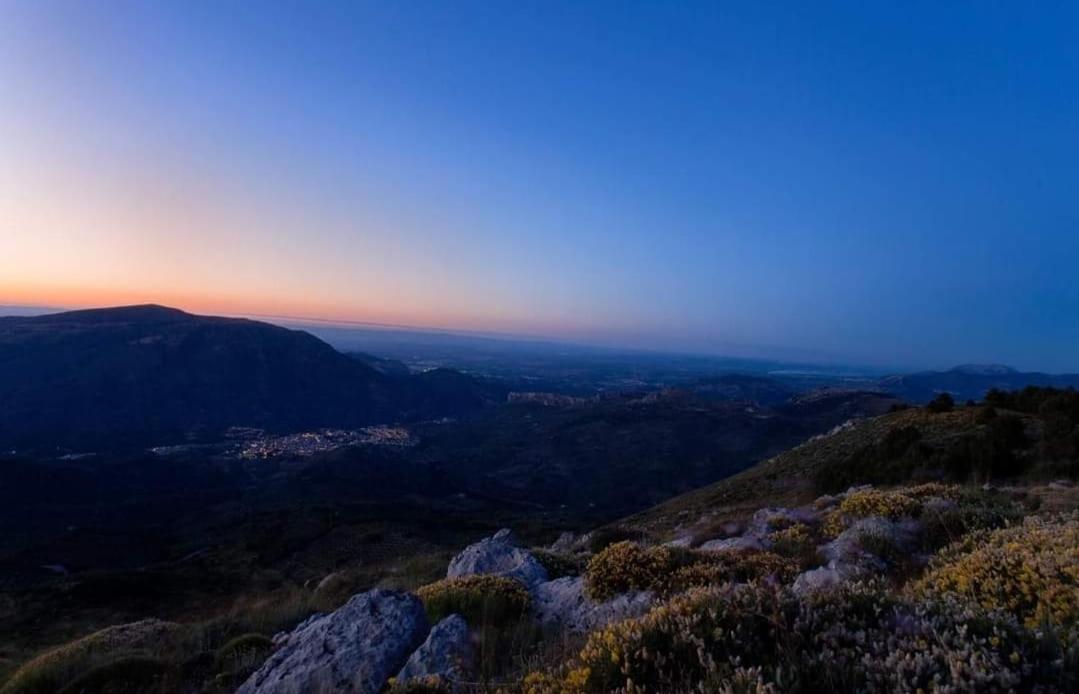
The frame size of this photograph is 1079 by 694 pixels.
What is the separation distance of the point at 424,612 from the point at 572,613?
6.97ft

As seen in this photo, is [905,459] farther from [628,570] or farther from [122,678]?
[122,678]

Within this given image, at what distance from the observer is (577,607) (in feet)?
28.7

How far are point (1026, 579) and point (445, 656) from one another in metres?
6.13

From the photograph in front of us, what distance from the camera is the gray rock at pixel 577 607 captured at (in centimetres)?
777

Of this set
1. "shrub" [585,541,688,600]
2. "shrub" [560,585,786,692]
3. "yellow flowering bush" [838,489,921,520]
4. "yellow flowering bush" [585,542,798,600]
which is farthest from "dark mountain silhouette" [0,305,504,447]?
"shrub" [560,585,786,692]

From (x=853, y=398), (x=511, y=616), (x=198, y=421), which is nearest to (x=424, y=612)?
(x=511, y=616)

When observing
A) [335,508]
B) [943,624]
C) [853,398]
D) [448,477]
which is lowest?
[448,477]

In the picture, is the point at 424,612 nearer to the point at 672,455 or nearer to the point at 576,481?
the point at 576,481

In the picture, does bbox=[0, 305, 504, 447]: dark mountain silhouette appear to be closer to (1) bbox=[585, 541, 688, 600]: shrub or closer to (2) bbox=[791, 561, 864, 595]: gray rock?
(1) bbox=[585, 541, 688, 600]: shrub

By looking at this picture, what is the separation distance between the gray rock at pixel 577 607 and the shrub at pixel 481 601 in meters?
0.32

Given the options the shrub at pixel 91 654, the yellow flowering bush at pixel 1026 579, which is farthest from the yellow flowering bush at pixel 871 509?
the shrub at pixel 91 654

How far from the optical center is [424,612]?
823cm

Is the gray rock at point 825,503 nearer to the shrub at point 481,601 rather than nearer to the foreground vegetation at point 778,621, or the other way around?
the foreground vegetation at point 778,621

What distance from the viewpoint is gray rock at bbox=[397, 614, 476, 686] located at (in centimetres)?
619
